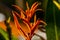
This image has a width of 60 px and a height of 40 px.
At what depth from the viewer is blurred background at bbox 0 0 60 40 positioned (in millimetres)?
667

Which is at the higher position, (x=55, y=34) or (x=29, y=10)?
(x=29, y=10)

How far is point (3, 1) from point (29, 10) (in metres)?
0.15

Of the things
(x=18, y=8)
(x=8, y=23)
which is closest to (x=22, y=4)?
(x=18, y=8)

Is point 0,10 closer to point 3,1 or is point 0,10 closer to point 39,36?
point 3,1

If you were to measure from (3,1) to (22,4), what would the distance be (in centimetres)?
11

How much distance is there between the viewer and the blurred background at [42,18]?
67 cm

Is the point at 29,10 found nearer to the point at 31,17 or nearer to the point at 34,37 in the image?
the point at 31,17

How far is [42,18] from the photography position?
0.69m

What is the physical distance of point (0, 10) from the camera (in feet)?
2.28

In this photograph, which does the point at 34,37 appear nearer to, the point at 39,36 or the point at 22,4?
the point at 39,36

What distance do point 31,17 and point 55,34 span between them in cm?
16

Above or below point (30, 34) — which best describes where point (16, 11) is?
above

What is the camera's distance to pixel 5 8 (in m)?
0.70

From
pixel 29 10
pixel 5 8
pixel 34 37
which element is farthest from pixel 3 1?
pixel 34 37
